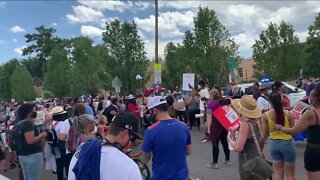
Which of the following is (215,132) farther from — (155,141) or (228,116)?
(155,141)

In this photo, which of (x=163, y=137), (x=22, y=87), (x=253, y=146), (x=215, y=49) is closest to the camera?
(x=163, y=137)

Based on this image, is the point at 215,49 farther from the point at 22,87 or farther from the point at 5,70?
the point at 5,70

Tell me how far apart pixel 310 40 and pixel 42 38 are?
61.2 meters

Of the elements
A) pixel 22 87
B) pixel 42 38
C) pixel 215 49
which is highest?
pixel 42 38

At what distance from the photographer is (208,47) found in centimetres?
2941

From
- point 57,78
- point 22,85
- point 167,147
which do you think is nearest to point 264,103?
point 167,147

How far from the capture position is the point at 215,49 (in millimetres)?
29156

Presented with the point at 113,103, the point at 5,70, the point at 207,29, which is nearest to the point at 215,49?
the point at 207,29

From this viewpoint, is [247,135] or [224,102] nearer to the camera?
[247,135]

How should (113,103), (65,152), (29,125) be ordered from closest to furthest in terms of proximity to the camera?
(29,125), (65,152), (113,103)

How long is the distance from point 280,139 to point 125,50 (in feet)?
89.3

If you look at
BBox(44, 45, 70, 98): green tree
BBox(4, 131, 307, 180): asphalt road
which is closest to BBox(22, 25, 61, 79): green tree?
BBox(44, 45, 70, 98): green tree

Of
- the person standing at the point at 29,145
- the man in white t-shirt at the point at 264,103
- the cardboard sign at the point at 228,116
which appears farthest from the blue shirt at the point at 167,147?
the man in white t-shirt at the point at 264,103

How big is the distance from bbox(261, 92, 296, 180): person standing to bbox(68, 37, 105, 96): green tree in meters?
43.5
